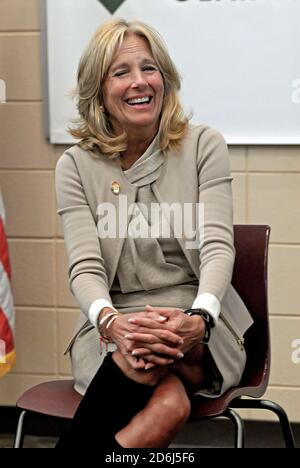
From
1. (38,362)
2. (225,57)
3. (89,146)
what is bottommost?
(38,362)

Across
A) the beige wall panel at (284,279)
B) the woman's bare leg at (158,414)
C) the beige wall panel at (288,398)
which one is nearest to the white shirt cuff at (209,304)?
the woman's bare leg at (158,414)

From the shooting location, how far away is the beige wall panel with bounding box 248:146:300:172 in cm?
271

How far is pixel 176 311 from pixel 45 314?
121 centimetres

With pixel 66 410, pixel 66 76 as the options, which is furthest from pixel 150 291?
pixel 66 76

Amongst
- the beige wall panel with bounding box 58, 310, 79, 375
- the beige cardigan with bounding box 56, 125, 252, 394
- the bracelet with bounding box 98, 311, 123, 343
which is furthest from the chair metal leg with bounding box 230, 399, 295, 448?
the beige wall panel with bounding box 58, 310, 79, 375

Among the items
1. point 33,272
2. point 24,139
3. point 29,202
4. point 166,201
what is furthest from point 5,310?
point 166,201

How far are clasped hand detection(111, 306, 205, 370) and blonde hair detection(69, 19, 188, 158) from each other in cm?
44

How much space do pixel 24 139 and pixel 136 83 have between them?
0.96 meters

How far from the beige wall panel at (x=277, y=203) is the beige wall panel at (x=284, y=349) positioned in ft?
0.88

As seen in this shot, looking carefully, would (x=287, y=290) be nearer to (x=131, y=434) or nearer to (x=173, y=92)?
(x=173, y=92)

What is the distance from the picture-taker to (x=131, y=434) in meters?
1.73

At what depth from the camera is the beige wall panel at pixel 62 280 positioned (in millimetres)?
2902

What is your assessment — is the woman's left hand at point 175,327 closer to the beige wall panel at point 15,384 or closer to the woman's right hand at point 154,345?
the woman's right hand at point 154,345

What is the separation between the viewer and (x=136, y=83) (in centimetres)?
201
